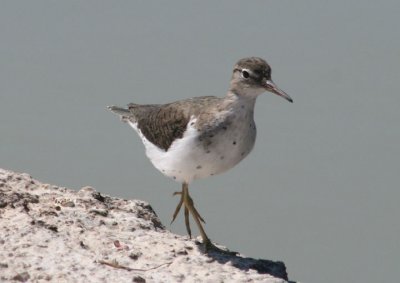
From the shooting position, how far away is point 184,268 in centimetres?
1127

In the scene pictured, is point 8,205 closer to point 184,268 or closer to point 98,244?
point 98,244

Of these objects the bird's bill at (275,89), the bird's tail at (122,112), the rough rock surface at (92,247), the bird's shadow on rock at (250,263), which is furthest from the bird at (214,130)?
the bird's tail at (122,112)

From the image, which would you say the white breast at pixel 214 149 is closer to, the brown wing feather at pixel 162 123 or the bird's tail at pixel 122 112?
the brown wing feather at pixel 162 123

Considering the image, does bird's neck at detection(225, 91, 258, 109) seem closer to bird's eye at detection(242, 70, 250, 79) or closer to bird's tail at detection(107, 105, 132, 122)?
bird's eye at detection(242, 70, 250, 79)

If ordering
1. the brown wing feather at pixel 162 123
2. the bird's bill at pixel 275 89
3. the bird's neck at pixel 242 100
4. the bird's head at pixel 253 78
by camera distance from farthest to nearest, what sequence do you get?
the brown wing feather at pixel 162 123 → the bird's neck at pixel 242 100 → the bird's head at pixel 253 78 → the bird's bill at pixel 275 89

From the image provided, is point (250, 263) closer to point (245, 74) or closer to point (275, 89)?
point (275, 89)

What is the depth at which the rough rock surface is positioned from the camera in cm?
1068

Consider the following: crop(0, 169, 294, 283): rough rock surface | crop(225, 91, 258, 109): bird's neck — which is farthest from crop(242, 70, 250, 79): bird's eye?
crop(0, 169, 294, 283): rough rock surface

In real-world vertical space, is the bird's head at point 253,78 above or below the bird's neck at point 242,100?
above

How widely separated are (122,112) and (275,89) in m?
3.95

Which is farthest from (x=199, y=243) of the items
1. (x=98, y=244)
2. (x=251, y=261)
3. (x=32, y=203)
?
(x=32, y=203)

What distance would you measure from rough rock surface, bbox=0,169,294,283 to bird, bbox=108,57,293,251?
31.1 inches

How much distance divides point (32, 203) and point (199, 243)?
247 cm

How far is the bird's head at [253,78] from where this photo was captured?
11.8m
